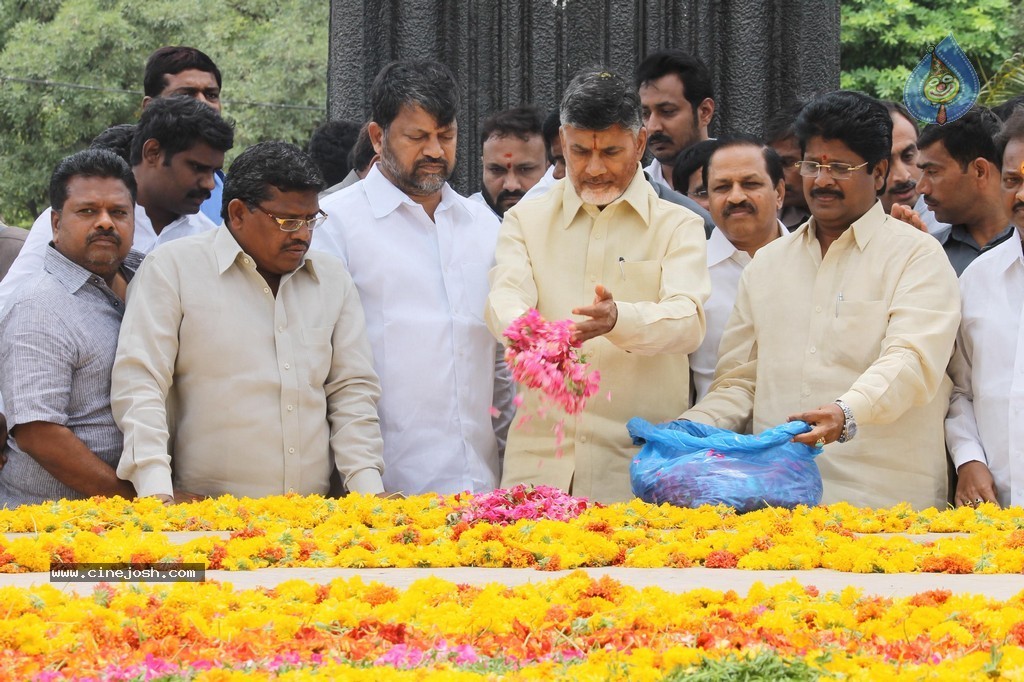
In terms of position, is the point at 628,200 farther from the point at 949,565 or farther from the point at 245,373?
the point at 949,565

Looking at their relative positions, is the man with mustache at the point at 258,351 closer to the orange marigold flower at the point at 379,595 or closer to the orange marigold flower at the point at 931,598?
the orange marigold flower at the point at 379,595

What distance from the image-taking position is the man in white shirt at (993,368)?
16.9 ft

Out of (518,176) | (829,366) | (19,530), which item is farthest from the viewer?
(518,176)

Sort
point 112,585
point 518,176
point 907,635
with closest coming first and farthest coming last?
point 907,635 < point 112,585 < point 518,176

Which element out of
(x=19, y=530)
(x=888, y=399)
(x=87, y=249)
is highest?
(x=87, y=249)

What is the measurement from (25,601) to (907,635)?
2.05 metres

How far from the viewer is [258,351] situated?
516 centimetres

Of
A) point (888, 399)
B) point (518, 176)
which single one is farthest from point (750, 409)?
point (518, 176)

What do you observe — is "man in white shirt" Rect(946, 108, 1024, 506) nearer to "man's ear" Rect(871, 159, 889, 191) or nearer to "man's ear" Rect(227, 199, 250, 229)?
"man's ear" Rect(871, 159, 889, 191)

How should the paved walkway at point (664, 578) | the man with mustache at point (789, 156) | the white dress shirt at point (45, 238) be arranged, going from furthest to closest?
the man with mustache at point (789, 156) → the white dress shirt at point (45, 238) → the paved walkway at point (664, 578)

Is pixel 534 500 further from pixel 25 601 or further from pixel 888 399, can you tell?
pixel 25 601

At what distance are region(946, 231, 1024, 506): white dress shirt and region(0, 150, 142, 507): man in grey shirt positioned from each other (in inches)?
118

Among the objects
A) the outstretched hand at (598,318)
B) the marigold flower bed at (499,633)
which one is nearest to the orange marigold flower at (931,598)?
the marigold flower bed at (499,633)

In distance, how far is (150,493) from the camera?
191 inches
